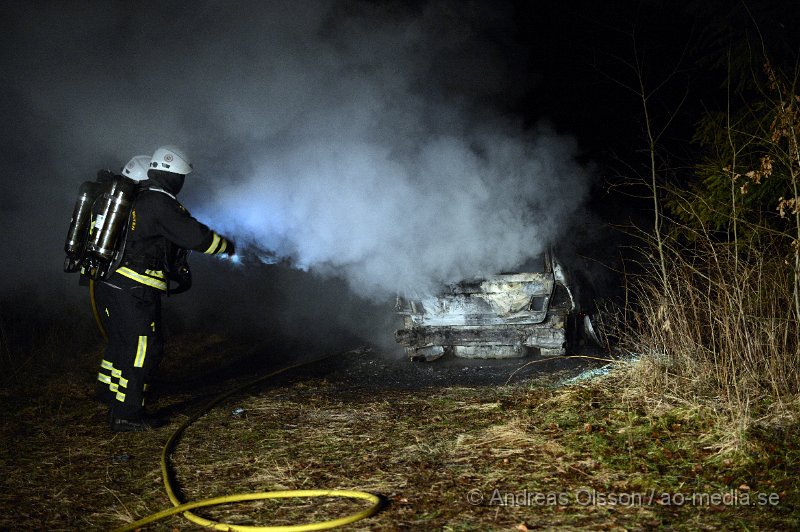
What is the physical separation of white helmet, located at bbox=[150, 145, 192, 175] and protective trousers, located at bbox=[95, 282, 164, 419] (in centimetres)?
103

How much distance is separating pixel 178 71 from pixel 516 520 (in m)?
7.48

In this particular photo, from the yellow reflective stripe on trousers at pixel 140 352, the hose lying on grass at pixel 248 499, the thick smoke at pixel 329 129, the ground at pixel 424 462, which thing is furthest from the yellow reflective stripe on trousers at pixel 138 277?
the thick smoke at pixel 329 129

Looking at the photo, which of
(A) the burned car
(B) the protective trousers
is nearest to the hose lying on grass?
(B) the protective trousers

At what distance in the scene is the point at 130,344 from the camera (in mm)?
5004

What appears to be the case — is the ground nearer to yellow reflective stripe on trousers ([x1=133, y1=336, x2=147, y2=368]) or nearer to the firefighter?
the firefighter

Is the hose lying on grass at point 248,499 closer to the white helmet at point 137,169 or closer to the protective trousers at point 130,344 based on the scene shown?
the protective trousers at point 130,344

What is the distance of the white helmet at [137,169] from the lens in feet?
18.0

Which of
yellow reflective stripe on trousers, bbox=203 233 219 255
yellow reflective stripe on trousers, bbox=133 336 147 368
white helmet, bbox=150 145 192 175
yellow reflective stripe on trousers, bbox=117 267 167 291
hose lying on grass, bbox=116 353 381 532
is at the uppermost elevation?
white helmet, bbox=150 145 192 175

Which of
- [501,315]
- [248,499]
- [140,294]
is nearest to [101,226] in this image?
[140,294]

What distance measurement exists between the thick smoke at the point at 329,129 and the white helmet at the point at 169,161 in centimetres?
240

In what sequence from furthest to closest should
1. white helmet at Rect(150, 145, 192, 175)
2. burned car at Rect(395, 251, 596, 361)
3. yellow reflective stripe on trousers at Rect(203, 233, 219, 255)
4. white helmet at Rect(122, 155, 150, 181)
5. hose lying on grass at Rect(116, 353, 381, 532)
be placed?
burned car at Rect(395, 251, 596, 361), white helmet at Rect(122, 155, 150, 181), white helmet at Rect(150, 145, 192, 175), yellow reflective stripe on trousers at Rect(203, 233, 219, 255), hose lying on grass at Rect(116, 353, 381, 532)

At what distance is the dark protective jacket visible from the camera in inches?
198

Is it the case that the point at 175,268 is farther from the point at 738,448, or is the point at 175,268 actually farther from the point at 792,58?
the point at 792,58

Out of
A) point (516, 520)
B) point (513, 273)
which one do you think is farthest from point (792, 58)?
point (516, 520)
